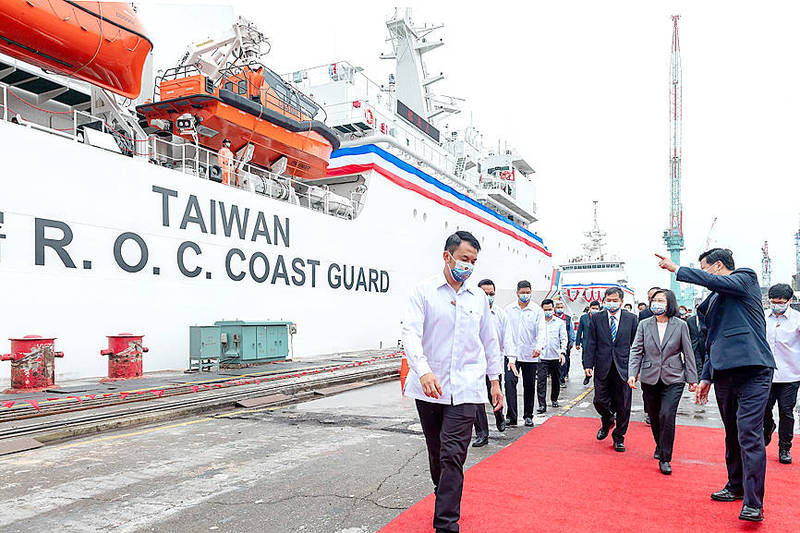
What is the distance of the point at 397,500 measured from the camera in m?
3.80

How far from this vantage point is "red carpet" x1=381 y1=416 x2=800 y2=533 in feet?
11.1

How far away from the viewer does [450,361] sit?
3.30 metres

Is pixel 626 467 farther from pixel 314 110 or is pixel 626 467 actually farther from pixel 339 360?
pixel 314 110

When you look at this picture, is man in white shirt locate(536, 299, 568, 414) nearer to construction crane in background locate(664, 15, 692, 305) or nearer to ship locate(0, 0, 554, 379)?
ship locate(0, 0, 554, 379)

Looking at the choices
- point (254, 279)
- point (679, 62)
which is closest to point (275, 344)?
point (254, 279)

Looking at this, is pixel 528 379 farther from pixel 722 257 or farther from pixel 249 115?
pixel 249 115

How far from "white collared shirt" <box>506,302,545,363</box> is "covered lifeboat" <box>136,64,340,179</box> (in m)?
8.44

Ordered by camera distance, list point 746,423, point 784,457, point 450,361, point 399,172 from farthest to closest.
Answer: point 399,172
point 784,457
point 746,423
point 450,361

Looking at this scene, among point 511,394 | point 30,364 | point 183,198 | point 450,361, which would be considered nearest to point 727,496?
point 450,361

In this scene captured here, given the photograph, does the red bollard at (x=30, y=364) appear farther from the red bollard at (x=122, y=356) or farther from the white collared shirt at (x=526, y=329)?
the white collared shirt at (x=526, y=329)

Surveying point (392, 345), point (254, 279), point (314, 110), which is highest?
point (314, 110)

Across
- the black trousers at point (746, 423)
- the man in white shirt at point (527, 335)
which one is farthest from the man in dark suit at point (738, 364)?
the man in white shirt at point (527, 335)

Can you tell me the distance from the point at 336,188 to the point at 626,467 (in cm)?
1564

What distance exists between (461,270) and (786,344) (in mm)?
4103
